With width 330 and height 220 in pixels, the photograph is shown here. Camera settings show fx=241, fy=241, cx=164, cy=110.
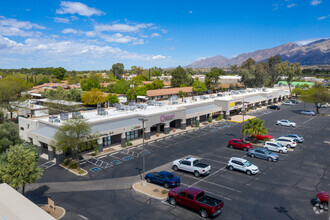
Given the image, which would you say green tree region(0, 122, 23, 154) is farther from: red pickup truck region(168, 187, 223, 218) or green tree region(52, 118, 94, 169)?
red pickup truck region(168, 187, 223, 218)

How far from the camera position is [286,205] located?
2316 cm

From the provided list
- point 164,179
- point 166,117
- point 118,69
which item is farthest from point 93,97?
point 118,69

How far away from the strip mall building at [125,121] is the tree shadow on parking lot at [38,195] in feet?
24.3

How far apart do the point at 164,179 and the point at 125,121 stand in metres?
19.3

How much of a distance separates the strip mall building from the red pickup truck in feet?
31.8

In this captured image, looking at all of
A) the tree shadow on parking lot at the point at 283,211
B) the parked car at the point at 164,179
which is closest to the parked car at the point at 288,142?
the tree shadow on parking lot at the point at 283,211

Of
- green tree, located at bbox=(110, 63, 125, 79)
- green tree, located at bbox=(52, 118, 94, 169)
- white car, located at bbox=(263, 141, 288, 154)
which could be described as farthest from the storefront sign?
green tree, located at bbox=(110, 63, 125, 79)

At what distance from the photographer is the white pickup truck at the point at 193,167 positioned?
29.6 metres

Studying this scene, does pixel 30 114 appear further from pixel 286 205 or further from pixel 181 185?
pixel 286 205

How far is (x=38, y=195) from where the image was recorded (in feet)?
85.0

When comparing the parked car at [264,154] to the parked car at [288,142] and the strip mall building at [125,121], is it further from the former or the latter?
the strip mall building at [125,121]

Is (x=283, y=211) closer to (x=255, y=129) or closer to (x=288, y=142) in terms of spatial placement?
(x=255, y=129)

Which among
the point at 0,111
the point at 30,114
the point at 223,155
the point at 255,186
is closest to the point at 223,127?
the point at 223,155

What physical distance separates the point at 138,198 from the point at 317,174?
22884 millimetres
